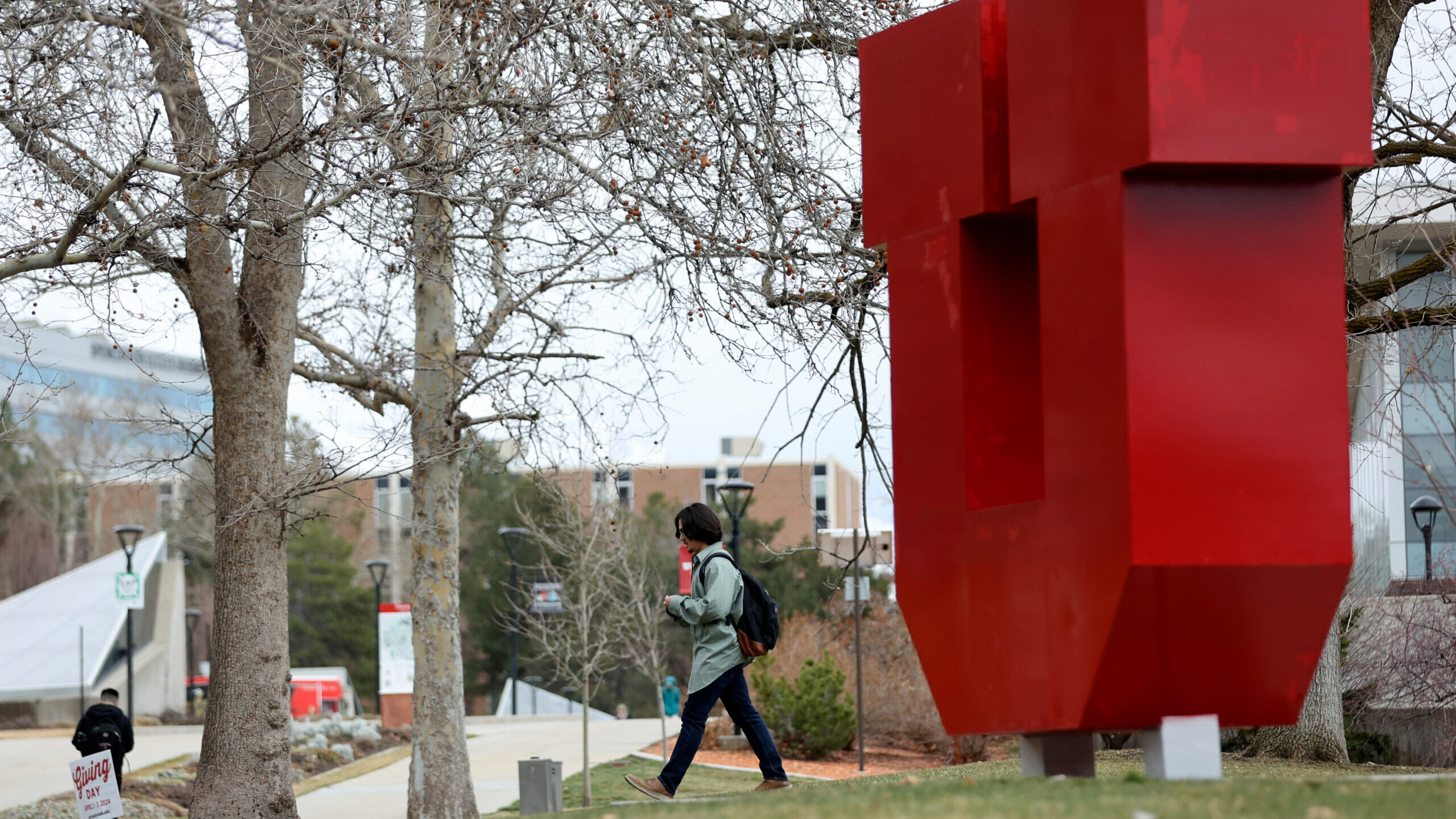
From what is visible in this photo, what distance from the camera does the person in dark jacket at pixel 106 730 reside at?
50.0ft

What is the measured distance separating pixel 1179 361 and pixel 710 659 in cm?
325

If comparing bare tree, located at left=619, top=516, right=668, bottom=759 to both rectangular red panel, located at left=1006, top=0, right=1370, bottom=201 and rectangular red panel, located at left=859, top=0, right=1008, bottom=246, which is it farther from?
rectangular red panel, located at left=1006, top=0, right=1370, bottom=201

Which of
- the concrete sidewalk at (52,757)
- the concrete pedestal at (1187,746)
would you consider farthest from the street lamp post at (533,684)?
the concrete pedestal at (1187,746)

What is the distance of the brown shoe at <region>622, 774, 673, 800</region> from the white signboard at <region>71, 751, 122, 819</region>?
603 cm

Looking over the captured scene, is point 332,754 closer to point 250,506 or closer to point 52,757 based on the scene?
point 52,757

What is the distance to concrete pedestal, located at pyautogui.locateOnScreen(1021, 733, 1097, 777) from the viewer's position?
5926 mm

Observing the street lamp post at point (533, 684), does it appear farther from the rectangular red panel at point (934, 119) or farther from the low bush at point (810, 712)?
the rectangular red panel at point (934, 119)

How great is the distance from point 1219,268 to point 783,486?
210 ft

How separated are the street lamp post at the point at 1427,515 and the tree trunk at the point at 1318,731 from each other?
205 inches

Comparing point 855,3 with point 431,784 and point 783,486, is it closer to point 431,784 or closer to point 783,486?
point 431,784

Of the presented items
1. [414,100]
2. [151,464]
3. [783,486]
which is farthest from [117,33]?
[783,486]

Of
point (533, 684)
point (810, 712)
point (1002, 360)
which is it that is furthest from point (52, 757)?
point (533, 684)

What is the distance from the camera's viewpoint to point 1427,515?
2355 cm

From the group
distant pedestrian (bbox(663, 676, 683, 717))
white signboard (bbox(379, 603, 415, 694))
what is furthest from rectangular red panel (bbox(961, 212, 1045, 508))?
distant pedestrian (bbox(663, 676, 683, 717))
